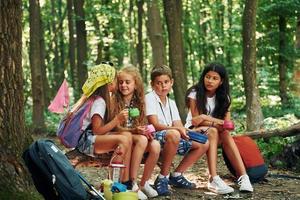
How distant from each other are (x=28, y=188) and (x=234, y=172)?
10.1ft

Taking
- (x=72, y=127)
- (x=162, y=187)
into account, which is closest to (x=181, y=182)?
(x=162, y=187)

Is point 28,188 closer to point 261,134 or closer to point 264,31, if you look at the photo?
point 261,134

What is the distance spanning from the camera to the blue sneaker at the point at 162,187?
221 inches

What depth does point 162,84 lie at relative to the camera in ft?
19.3

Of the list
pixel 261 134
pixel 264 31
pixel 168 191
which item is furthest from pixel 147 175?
pixel 264 31

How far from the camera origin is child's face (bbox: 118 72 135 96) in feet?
18.0

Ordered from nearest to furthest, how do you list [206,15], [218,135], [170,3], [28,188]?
1. [28,188]
2. [218,135]
3. [170,3]
4. [206,15]

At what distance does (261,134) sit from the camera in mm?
8297

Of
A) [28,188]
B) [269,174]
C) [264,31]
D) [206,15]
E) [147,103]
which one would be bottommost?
[269,174]

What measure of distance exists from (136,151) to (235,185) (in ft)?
5.42

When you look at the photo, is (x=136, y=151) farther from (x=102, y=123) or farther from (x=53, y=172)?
(x=53, y=172)

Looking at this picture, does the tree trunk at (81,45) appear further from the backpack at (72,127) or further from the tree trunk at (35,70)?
the backpack at (72,127)

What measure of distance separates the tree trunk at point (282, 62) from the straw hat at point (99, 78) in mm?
11511

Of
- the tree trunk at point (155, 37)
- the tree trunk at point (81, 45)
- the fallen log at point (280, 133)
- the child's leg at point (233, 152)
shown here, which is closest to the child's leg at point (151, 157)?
the child's leg at point (233, 152)
